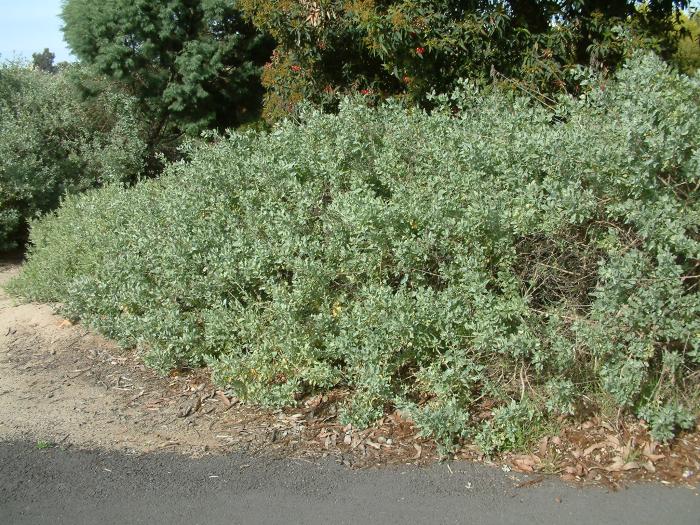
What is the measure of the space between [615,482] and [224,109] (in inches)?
415

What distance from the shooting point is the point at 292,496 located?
4.07 m

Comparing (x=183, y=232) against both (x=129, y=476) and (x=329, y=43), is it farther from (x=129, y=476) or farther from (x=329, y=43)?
(x=329, y=43)

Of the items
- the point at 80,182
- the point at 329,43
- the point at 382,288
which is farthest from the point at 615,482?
the point at 80,182

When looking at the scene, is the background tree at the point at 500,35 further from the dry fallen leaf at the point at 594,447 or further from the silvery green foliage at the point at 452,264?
the dry fallen leaf at the point at 594,447

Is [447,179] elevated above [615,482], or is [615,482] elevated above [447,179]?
[447,179]

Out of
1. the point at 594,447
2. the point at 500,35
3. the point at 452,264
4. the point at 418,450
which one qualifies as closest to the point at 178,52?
the point at 500,35

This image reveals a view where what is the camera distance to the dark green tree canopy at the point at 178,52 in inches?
488

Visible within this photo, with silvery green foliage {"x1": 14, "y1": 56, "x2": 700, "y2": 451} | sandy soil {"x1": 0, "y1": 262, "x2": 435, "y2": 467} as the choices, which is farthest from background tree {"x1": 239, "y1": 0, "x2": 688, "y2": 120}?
sandy soil {"x1": 0, "y1": 262, "x2": 435, "y2": 467}

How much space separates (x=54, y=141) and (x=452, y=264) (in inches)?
351

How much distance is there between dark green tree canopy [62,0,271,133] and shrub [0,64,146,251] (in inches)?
22.6

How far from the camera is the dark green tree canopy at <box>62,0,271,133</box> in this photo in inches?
488

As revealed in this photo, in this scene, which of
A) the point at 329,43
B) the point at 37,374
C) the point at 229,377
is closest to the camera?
the point at 229,377

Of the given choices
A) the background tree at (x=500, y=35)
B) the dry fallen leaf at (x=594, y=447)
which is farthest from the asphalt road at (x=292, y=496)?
the background tree at (x=500, y=35)

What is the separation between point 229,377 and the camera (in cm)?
509
